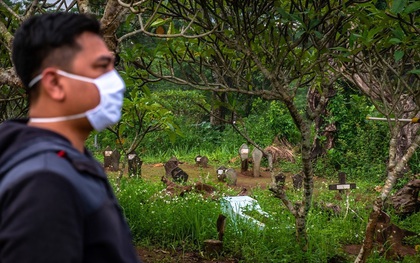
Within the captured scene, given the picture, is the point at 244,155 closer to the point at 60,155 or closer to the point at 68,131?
the point at 68,131

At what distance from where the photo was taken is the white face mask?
143 cm

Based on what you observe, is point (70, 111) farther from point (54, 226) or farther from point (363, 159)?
point (363, 159)

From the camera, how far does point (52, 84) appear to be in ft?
4.58

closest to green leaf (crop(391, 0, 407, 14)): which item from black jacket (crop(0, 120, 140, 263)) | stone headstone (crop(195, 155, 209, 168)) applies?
black jacket (crop(0, 120, 140, 263))

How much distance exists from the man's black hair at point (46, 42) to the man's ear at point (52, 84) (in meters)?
0.03

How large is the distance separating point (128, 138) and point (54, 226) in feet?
45.8

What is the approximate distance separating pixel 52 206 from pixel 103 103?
331mm

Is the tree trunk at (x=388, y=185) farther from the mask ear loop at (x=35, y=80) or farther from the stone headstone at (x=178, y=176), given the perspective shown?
the stone headstone at (x=178, y=176)

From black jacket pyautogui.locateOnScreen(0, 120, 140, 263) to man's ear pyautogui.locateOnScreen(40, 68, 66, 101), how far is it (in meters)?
0.08

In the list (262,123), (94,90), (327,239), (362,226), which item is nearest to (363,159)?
(262,123)

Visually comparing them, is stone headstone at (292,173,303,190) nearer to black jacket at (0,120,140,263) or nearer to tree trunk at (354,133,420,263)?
tree trunk at (354,133,420,263)

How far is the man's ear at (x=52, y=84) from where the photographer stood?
1.39m

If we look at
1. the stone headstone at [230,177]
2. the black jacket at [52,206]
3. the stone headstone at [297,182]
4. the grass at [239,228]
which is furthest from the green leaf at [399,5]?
the stone headstone at [230,177]

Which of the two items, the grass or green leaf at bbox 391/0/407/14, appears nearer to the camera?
green leaf at bbox 391/0/407/14
